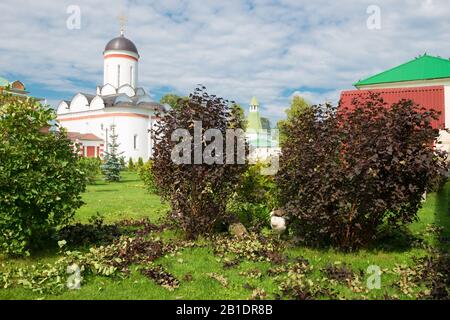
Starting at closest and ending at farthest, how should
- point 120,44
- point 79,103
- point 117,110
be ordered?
point 117,110, point 120,44, point 79,103

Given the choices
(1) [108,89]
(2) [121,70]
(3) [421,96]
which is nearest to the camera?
(3) [421,96]

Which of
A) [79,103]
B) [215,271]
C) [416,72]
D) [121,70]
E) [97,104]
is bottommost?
[215,271]

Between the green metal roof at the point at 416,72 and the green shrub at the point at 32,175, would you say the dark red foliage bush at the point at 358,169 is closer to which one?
the green shrub at the point at 32,175

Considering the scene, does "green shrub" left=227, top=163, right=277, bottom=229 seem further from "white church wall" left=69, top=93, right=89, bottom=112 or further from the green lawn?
"white church wall" left=69, top=93, right=89, bottom=112

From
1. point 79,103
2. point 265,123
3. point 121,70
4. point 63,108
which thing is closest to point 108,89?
point 121,70

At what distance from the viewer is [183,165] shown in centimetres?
690

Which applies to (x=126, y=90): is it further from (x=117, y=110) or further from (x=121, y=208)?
(x=121, y=208)

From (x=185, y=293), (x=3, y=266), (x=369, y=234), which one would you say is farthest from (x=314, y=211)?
(x=3, y=266)

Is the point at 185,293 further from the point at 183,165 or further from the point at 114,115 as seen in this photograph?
the point at 114,115

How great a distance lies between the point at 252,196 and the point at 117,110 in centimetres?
4020

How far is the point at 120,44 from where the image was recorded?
4778cm

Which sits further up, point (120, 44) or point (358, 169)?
point (120, 44)

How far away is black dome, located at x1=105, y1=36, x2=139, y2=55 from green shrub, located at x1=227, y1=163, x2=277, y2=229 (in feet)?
142
